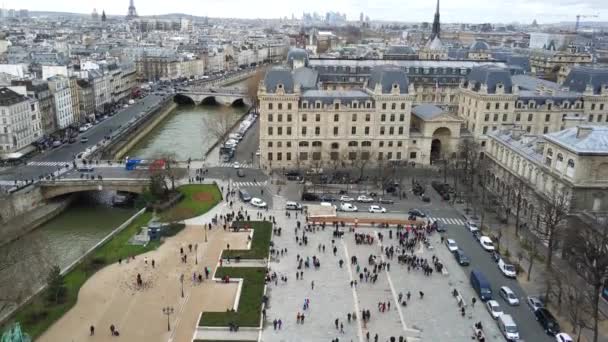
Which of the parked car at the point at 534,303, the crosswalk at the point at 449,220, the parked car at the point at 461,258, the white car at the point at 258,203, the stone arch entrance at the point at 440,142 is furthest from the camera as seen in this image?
the stone arch entrance at the point at 440,142

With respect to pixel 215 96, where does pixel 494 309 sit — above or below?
below

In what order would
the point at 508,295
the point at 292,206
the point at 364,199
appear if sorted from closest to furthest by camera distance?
the point at 508,295
the point at 292,206
the point at 364,199

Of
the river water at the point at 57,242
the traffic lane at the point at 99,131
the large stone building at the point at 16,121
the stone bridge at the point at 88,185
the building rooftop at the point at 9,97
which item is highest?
the building rooftop at the point at 9,97

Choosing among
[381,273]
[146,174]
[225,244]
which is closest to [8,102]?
[146,174]

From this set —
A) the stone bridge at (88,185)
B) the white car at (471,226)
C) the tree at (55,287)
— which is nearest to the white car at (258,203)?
the stone bridge at (88,185)

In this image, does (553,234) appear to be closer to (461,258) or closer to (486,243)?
(486,243)

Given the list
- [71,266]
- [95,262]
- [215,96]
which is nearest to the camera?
[71,266]

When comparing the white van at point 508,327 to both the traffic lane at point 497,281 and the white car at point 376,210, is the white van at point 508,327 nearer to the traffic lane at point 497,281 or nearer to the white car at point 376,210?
the traffic lane at point 497,281

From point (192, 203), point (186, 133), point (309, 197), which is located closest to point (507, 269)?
point (309, 197)
